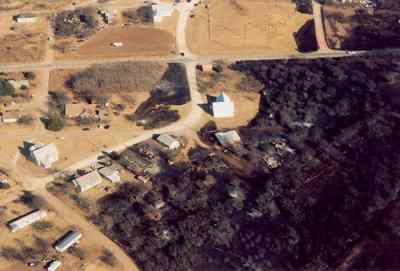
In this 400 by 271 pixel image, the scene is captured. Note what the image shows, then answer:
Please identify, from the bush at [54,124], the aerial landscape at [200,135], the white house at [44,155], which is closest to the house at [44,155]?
the white house at [44,155]

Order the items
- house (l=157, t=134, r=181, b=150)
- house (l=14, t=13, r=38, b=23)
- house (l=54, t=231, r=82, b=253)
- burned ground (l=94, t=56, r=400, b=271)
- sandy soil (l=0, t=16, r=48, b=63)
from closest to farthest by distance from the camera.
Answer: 1. burned ground (l=94, t=56, r=400, b=271)
2. house (l=54, t=231, r=82, b=253)
3. house (l=157, t=134, r=181, b=150)
4. sandy soil (l=0, t=16, r=48, b=63)
5. house (l=14, t=13, r=38, b=23)

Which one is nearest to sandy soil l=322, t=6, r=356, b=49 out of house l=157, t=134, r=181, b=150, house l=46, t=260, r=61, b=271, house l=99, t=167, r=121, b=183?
house l=157, t=134, r=181, b=150

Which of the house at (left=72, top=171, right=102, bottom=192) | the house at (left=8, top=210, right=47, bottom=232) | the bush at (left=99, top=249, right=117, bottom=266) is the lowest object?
the bush at (left=99, top=249, right=117, bottom=266)

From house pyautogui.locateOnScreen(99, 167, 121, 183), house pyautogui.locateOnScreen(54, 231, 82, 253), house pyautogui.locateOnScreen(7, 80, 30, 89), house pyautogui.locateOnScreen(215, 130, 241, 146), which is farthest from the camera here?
house pyautogui.locateOnScreen(7, 80, 30, 89)

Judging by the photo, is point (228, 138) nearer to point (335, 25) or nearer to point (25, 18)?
point (335, 25)

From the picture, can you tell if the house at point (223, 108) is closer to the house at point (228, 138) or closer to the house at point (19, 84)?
the house at point (228, 138)

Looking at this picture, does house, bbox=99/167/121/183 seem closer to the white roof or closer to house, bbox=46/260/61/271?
the white roof

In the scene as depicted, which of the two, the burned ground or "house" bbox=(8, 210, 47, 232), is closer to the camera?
the burned ground
